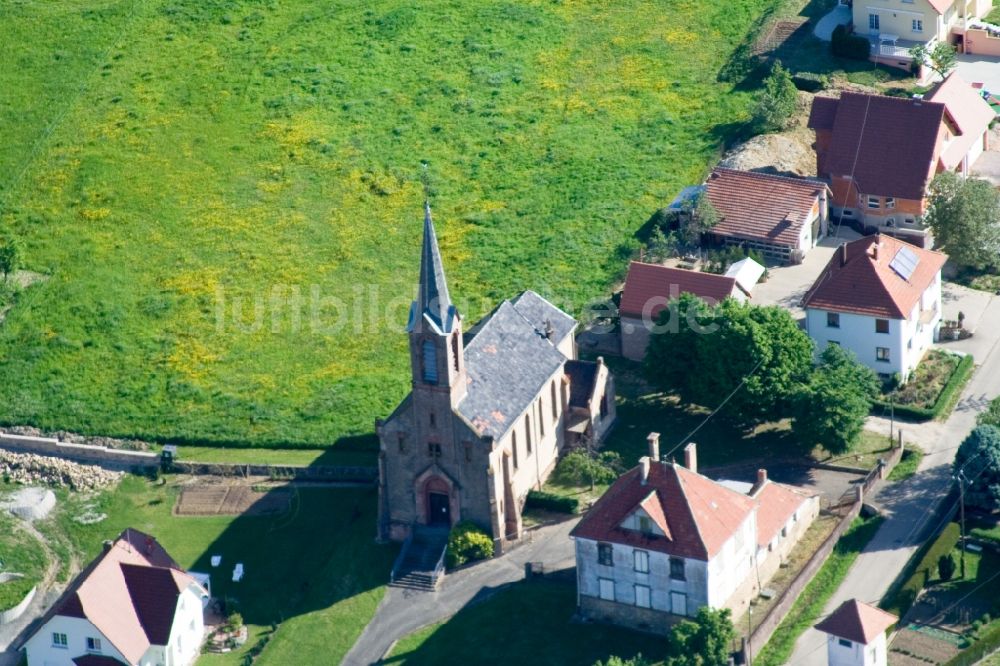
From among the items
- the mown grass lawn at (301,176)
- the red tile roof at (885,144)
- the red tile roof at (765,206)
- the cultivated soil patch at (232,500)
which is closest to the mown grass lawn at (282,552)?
the cultivated soil patch at (232,500)

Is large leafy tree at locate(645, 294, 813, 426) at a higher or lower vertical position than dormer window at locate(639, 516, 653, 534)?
higher

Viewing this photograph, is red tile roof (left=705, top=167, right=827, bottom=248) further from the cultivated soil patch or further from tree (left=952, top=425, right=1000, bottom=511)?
the cultivated soil patch

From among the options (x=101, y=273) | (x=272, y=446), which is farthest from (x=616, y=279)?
(x=101, y=273)

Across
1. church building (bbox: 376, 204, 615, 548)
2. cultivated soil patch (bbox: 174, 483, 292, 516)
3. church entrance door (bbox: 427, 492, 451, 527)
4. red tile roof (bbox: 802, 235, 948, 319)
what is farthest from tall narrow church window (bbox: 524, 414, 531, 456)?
red tile roof (bbox: 802, 235, 948, 319)

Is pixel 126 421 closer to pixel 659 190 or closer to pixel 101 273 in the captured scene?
pixel 101 273

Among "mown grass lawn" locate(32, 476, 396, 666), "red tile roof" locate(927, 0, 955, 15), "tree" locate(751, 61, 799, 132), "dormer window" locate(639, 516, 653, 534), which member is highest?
"red tile roof" locate(927, 0, 955, 15)

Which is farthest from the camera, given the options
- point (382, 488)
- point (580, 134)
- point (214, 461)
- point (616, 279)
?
point (580, 134)
